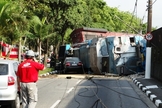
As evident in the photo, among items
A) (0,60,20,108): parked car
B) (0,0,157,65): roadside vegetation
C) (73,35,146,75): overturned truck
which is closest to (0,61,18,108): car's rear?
(0,60,20,108): parked car

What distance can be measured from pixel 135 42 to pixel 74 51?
1040cm

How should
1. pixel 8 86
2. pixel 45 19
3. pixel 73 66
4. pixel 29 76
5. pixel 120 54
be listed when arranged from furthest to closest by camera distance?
pixel 45 19 < pixel 73 66 < pixel 120 54 < pixel 8 86 < pixel 29 76

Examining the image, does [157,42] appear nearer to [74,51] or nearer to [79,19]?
[74,51]

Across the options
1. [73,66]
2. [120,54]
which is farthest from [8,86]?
[73,66]

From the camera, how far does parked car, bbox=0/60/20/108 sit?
8.88 metres

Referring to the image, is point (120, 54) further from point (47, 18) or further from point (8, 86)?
point (47, 18)

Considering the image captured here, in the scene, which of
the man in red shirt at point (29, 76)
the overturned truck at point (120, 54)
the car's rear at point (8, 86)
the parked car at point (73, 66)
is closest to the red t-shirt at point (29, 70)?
the man in red shirt at point (29, 76)

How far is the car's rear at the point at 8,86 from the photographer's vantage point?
29.1ft

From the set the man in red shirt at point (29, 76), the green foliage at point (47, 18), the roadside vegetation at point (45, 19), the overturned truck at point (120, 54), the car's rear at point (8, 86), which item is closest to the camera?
the man in red shirt at point (29, 76)

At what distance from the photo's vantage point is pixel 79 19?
40188mm

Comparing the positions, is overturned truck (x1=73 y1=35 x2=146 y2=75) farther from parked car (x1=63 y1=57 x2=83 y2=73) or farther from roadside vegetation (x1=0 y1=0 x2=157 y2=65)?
roadside vegetation (x1=0 y1=0 x2=157 y2=65)

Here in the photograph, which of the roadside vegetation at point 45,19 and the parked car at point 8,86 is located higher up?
the roadside vegetation at point 45,19

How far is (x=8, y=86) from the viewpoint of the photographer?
896 cm

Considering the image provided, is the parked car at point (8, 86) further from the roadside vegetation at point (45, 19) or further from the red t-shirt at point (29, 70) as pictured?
the roadside vegetation at point (45, 19)
